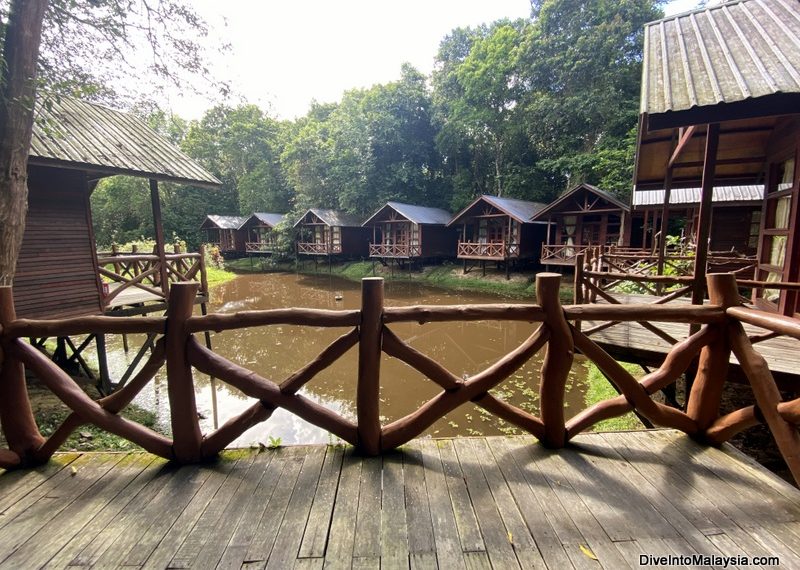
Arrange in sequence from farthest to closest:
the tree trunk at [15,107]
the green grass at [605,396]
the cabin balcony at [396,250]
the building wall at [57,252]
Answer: the cabin balcony at [396,250] → the building wall at [57,252] → the green grass at [605,396] → the tree trunk at [15,107]

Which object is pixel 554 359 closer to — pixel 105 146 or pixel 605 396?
pixel 605 396

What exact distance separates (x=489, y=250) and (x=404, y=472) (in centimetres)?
1863

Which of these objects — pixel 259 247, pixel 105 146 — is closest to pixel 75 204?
pixel 105 146

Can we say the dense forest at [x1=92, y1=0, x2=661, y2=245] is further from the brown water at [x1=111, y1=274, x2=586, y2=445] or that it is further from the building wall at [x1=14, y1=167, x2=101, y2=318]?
the building wall at [x1=14, y1=167, x2=101, y2=318]

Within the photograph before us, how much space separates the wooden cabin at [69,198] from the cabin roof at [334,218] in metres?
17.4

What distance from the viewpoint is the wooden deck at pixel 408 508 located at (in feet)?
5.01

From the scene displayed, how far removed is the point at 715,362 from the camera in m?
2.20

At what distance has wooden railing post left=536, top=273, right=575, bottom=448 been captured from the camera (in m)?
2.13

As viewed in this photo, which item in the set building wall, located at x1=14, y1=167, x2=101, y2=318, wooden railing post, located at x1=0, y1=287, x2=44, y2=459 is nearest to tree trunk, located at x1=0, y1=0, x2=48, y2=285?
wooden railing post, located at x1=0, y1=287, x2=44, y2=459

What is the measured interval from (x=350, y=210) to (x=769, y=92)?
89.9 ft

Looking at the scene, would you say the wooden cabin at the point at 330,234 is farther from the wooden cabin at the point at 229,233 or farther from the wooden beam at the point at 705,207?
the wooden beam at the point at 705,207

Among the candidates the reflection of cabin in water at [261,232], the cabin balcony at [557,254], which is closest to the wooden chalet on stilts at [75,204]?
the cabin balcony at [557,254]

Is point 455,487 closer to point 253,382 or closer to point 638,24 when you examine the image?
point 253,382

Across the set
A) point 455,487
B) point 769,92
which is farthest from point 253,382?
point 769,92
